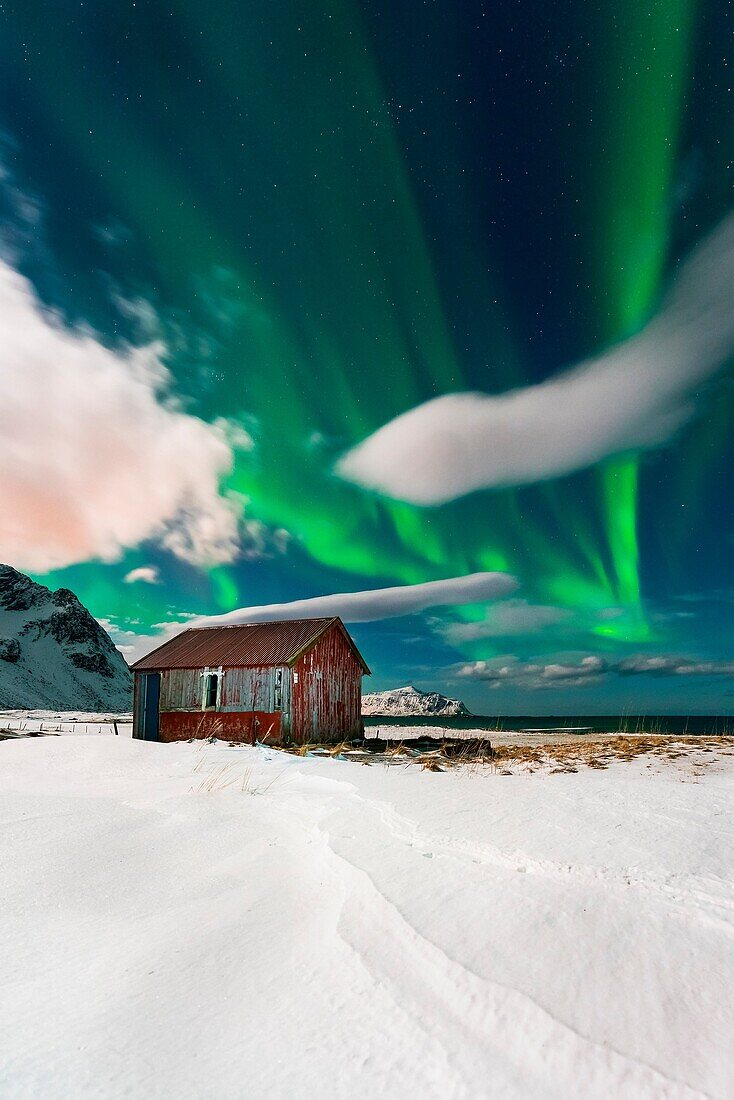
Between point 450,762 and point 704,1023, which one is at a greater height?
point 704,1023

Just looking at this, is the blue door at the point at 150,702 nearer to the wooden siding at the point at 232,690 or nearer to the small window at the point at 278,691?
the wooden siding at the point at 232,690

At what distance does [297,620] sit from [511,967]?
2245 cm

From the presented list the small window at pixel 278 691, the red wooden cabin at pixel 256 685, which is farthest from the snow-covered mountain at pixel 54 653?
the small window at pixel 278 691

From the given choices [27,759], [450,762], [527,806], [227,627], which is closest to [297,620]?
[227,627]

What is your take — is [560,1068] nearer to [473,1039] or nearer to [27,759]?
[473,1039]

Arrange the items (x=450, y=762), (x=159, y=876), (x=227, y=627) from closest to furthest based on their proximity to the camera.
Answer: (x=159, y=876) < (x=450, y=762) < (x=227, y=627)

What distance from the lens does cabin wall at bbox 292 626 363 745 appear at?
21.7 metres

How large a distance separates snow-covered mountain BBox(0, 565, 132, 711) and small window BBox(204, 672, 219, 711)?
61910 mm

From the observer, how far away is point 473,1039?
1803 millimetres

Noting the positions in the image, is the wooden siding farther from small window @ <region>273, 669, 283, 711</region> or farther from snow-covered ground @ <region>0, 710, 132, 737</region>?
snow-covered ground @ <region>0, 710, 132, 737</region>

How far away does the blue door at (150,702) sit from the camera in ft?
78.7

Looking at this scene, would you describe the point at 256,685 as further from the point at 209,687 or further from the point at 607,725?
the point at 607,725

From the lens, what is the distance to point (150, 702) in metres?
24.4

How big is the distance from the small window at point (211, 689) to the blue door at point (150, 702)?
275 centimetres
